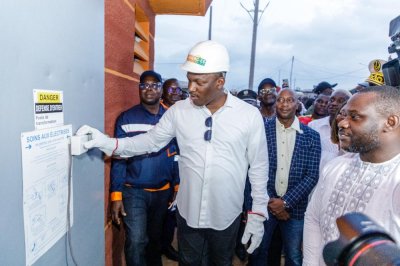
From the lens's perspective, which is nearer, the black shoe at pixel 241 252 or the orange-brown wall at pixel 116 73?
the orange-brown wall at pixel 116 73

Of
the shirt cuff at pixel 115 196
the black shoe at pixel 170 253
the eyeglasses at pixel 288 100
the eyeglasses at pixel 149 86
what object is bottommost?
the black shoe at pixel 170 253

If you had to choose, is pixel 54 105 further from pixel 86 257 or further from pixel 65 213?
pixel 86 257

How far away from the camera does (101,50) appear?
6.98 ft

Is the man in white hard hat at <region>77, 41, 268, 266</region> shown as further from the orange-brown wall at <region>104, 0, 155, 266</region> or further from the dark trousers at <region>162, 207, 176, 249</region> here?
the dark trousers at <region>162, 207, 176, 249</region>

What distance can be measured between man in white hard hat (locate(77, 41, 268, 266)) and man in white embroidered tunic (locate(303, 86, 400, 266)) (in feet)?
2.63

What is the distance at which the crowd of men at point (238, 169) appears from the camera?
4.78 ft

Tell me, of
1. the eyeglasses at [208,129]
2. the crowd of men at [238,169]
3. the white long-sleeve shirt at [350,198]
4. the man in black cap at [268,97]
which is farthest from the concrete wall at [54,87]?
the man in black cap at [268,97]

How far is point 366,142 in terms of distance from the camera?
1.45m

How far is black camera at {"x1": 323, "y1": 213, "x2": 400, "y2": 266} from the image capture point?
2.06 feet

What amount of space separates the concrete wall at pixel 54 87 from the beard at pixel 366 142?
1478mm

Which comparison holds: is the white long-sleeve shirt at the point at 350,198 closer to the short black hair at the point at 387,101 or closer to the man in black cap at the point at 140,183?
the short black hair at the point at 387,101

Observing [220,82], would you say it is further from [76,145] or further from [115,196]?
[115,196]

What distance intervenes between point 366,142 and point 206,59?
1.19m

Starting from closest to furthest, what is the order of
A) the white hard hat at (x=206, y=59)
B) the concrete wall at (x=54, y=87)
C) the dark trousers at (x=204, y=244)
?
the concrete wall at (x=54, y=87)
the white hard hat at (x=206, y=59)
the dark trousers at (x=204, y=244)
